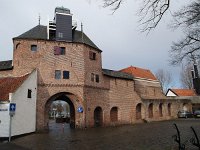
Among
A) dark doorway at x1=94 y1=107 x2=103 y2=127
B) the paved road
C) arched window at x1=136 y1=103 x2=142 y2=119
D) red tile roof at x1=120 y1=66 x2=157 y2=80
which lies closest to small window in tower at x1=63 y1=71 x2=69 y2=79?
dark doorway at x1=94 y1=107 x2=103 y2=127

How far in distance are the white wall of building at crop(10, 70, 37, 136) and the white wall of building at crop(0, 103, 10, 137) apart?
56 cm

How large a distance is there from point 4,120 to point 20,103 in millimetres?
2157

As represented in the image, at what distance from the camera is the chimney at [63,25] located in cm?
2708

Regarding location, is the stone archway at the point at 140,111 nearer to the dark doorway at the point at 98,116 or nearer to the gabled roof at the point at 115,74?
the gabled roof at the point at 115,74

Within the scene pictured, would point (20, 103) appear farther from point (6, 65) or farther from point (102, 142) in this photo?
point (102, 142)

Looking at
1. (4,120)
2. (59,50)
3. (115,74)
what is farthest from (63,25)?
(4,120)

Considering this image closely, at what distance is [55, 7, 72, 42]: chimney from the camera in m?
27.1

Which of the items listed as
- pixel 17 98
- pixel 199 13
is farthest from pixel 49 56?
pixel 199 13

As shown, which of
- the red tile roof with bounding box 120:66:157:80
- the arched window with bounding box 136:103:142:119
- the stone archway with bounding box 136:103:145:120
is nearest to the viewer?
the arched window with bounding box 136:103:142:119

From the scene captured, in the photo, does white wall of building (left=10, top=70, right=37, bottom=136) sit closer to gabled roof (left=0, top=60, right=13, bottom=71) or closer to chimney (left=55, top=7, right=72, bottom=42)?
gabled roof (left=0, top=60, right=13, bottom=71)

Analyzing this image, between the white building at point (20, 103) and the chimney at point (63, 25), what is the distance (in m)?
5.45

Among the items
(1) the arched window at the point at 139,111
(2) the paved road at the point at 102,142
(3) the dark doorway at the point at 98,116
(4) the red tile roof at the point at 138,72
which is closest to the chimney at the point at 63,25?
(3) the dark doorway at the point at 98,116

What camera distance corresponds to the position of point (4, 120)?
18.1 m

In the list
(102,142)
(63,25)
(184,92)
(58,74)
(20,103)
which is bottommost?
(102,142)
